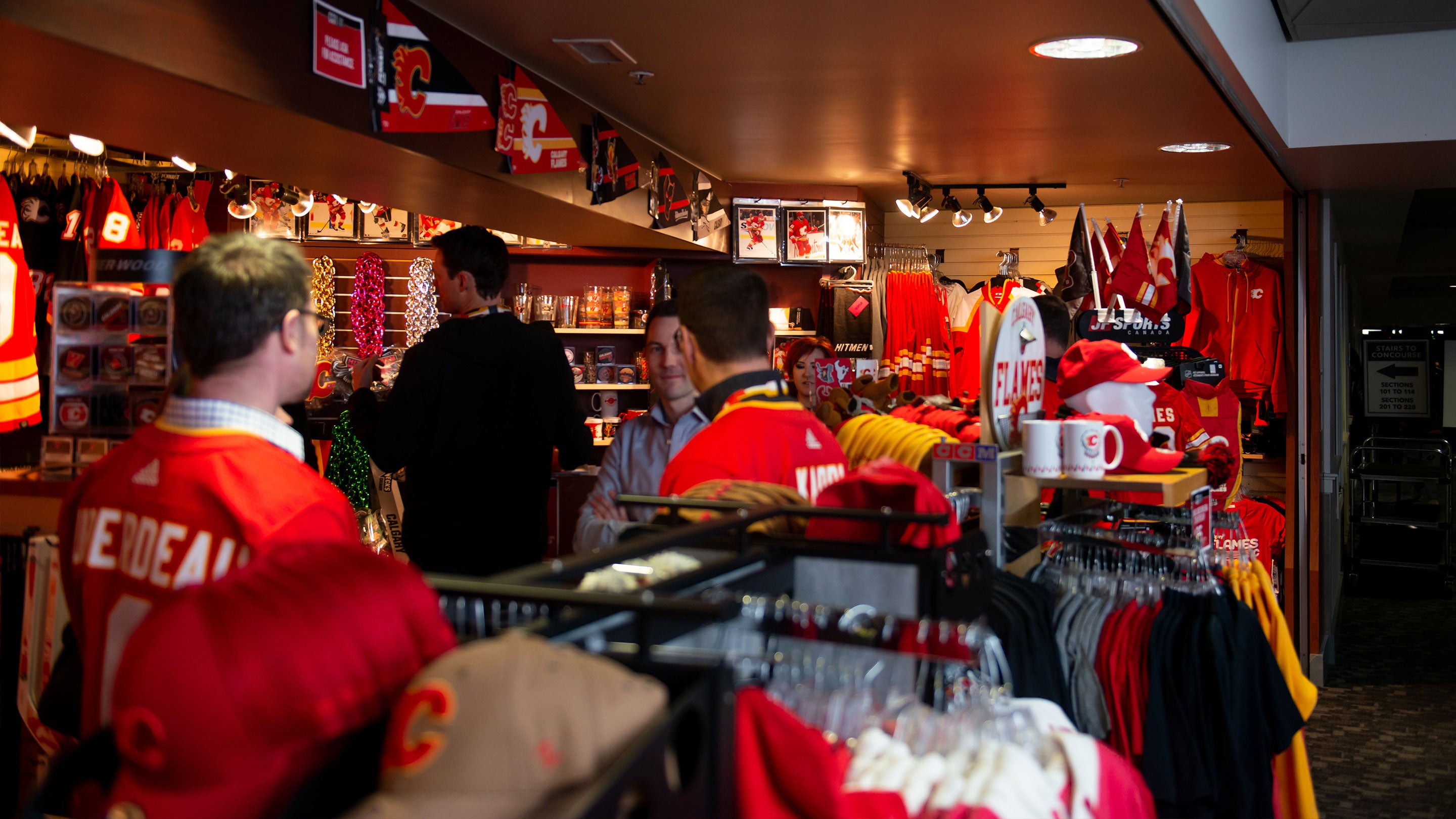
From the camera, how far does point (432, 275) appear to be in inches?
283

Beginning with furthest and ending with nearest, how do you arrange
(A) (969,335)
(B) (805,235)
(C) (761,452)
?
(A) (969,335) → (B) (805,235) → (C) (761,452)

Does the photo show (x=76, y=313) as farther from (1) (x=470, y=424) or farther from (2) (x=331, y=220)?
(2) (x=331, y=220)

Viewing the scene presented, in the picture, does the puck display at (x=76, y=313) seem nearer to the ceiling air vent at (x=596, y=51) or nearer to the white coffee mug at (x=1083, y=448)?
the ceiling air vent at (x=596, y=51)

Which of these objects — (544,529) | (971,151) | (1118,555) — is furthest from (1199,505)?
(971,151)

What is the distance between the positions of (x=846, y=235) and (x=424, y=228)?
2.94 metres

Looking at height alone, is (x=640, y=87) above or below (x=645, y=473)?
above

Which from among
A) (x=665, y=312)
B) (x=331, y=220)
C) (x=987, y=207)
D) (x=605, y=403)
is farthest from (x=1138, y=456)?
(x=331, y=220)

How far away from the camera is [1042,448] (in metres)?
2.38

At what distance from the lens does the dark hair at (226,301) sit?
1.63 m

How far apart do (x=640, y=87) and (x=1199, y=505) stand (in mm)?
2998

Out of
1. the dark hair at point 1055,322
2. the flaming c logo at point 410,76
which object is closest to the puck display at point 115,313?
the flaming c logo at point 410,76

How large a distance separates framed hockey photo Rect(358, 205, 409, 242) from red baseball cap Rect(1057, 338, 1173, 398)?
5195 millimetres

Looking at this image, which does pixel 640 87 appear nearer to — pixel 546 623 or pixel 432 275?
pixel 432 275

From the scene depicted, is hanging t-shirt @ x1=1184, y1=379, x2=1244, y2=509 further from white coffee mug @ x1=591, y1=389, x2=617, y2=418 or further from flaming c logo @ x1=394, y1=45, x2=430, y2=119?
flaming c logo @ x1=394, y1=45, x2=430, y2=119
